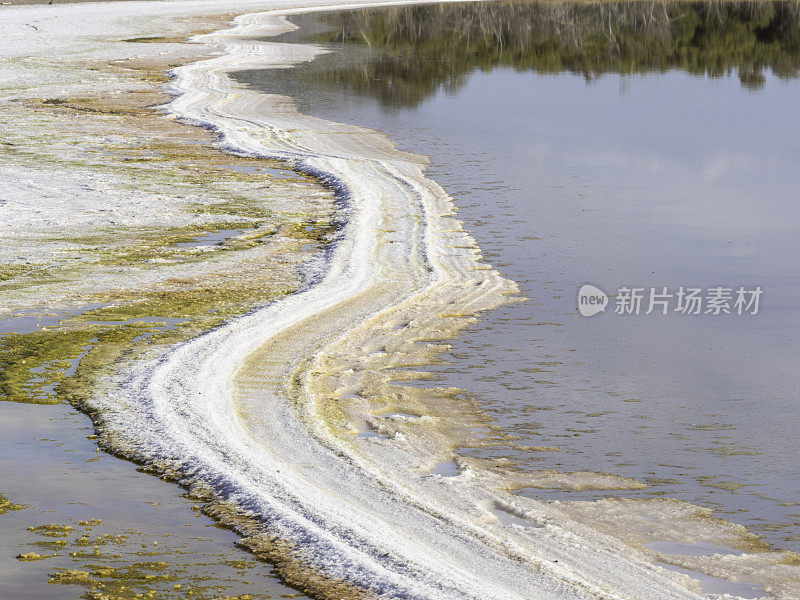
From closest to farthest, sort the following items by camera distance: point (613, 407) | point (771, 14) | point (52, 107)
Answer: point (613, 407) < point (52, 107) < point (771, 14)

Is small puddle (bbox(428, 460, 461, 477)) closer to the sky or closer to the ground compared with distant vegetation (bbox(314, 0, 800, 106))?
closer to the ground

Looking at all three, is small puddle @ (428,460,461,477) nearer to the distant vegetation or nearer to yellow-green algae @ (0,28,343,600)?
yellow-green algae @ (0,28,343,600)

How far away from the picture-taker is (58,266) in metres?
11.1

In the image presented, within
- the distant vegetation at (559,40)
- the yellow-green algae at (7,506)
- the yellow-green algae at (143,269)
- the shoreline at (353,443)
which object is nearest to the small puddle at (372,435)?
the shoreline at (353,443)

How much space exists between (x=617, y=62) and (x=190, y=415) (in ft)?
93.5

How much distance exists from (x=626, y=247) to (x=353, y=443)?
20.2 ft

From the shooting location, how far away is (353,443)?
7133 millimetres

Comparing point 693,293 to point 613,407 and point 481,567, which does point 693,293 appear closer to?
point 613,407

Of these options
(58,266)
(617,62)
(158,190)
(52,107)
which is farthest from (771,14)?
(58,266)

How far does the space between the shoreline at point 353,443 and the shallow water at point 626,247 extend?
18.3 inches

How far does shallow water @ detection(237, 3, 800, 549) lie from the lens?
717 centimetres

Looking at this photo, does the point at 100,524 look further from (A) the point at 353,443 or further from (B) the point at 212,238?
(B) the point at 212,238

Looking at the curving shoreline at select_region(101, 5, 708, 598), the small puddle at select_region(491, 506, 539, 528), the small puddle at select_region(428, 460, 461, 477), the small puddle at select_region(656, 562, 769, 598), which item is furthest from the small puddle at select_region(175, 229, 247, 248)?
the small puddle at select_region(656, 562, 769, 598)

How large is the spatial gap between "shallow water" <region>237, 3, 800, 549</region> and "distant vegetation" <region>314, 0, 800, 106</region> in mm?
450
